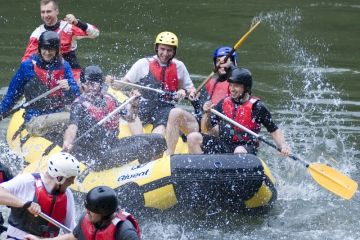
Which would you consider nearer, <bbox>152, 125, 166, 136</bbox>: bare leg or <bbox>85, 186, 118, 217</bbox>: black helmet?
<bbox>85, 186, 118, 217</bbox>: black helmet

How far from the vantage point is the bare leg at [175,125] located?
402 inches

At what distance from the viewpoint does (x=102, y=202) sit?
641 cm

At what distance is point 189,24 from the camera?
1927 cm

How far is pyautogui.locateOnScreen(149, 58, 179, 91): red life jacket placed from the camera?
11086 mm

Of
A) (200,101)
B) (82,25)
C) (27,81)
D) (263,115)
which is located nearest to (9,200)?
(263,115)

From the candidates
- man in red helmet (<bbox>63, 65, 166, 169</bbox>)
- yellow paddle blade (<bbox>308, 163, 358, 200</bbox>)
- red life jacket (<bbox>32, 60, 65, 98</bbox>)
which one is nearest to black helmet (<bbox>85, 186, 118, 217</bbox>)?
man in red helmet (<bbox>63, 65, 166, 169</bbox>)

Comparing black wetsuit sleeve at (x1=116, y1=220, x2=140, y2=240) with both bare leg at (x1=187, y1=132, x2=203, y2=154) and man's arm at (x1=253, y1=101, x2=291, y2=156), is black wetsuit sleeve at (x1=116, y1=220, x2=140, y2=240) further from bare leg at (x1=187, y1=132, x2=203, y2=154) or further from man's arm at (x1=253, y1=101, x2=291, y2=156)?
man's arm at (x1=253, y1=101, x2=291, y2=156)

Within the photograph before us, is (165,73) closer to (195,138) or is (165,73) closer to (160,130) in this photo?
(160,130)

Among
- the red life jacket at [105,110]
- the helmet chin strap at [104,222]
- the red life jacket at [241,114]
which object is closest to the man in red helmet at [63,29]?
the red life jacket at [105,110]

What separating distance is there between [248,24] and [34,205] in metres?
12.8

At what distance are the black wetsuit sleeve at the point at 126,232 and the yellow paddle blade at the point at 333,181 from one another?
3763 mm

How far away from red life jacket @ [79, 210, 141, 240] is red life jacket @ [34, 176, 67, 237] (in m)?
0.61

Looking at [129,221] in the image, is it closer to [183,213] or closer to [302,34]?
[183,213]

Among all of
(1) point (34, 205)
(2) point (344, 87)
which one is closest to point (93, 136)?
(1) point (34, 205)
